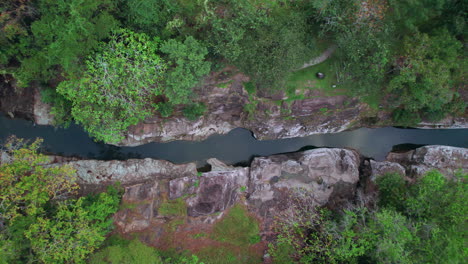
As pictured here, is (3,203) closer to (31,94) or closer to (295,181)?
(31,94)

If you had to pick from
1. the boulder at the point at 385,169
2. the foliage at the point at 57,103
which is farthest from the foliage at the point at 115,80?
the boulder at the point at 385,169

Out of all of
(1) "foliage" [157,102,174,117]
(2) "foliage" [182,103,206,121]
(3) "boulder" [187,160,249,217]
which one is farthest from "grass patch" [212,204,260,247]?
(1) "foliage" [157,102,174,117]

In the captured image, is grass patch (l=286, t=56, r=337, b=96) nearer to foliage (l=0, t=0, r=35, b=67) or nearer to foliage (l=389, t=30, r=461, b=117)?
foliage (l=389, t=30, r=461, b=117)

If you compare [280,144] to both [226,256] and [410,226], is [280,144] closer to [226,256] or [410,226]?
[226,256]

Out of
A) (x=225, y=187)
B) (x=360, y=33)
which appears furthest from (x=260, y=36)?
(x=225, y=187)

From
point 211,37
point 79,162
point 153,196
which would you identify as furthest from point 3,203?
point 211,37

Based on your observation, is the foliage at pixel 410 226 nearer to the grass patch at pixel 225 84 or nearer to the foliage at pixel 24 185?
the grass patch at pixel 225 84
